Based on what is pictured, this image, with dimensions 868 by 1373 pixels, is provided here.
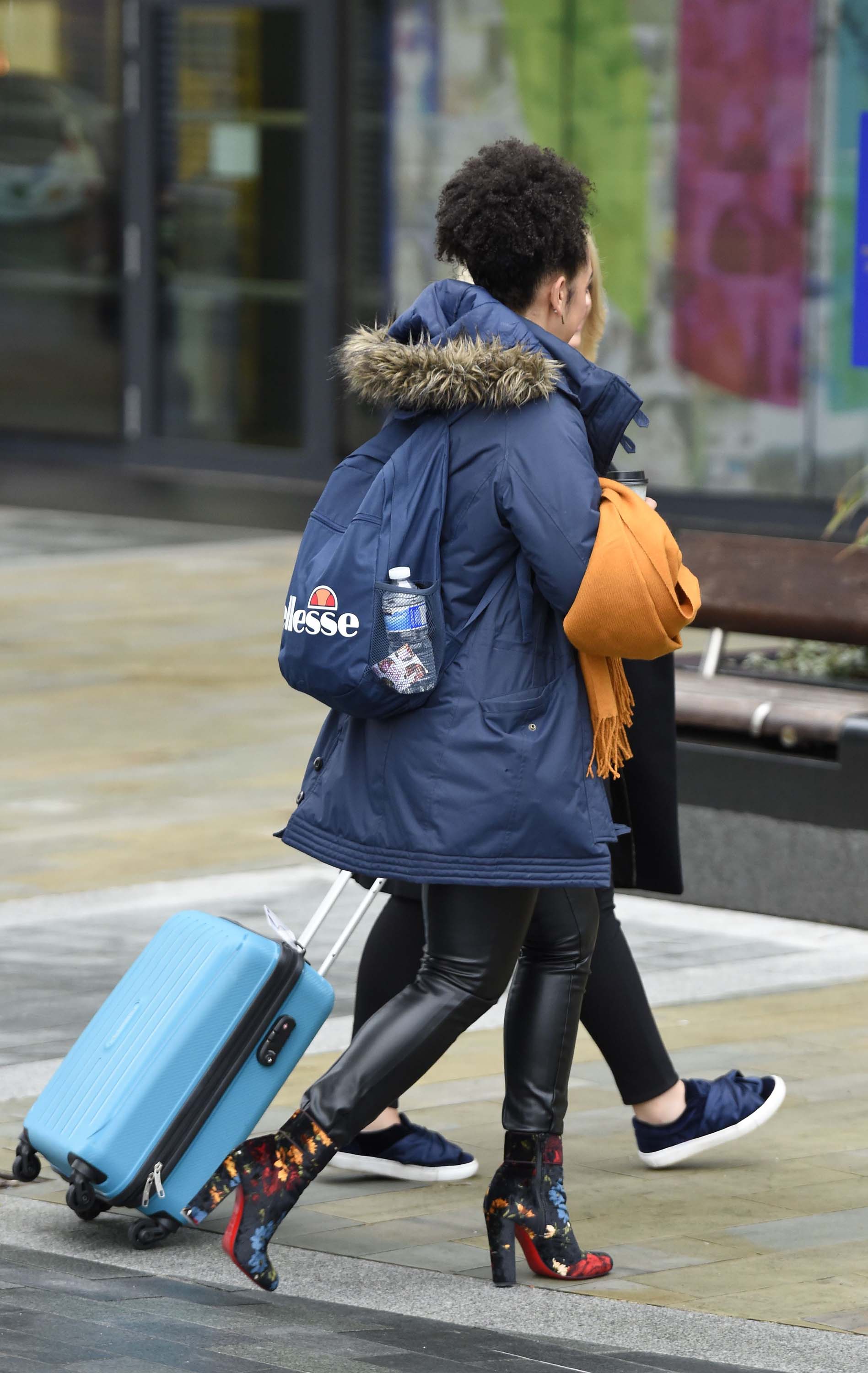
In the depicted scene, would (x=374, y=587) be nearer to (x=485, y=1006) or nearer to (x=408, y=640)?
(x=408, y=640)

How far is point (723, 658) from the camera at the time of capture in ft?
26.7

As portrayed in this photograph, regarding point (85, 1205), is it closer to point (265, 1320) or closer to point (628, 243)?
point (265, 1320)

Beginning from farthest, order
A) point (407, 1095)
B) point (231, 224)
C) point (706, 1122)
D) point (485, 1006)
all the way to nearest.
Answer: point (231, 224), point (407, 1095), point (706, 1122), point (485, 1006)

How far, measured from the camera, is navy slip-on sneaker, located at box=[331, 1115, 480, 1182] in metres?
4.68

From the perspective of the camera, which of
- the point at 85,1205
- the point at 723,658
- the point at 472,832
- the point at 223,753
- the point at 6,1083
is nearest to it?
the point at 472,832

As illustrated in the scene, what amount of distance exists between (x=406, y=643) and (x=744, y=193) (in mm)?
11696

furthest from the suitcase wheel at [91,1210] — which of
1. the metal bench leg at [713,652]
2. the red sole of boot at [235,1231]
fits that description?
the metal bench leg at [713,652]

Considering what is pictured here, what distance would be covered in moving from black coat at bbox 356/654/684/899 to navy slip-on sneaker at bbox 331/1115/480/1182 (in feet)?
1.44

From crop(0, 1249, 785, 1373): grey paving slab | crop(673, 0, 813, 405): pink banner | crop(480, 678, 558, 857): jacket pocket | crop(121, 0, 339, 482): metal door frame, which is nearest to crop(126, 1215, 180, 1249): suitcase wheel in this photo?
crop(0, 1249, 785, 1373): grey paving slab

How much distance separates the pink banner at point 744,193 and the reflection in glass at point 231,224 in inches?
128

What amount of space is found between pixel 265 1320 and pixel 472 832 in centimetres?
79

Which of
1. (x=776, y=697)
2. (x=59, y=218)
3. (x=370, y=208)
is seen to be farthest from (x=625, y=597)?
(x=59, y=218)

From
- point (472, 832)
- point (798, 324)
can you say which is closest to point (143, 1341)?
point (472, 832)

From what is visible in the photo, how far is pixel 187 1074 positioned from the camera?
4.11 m
